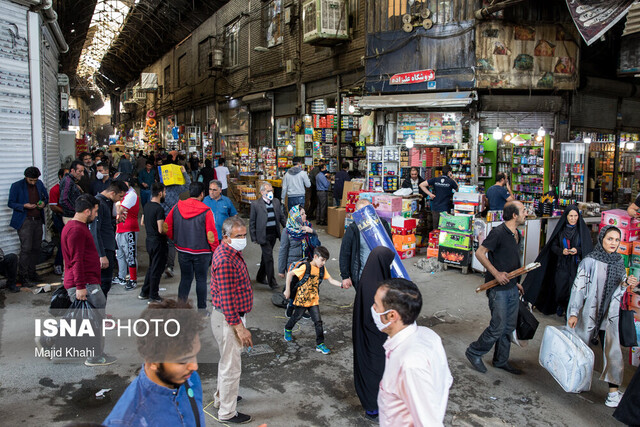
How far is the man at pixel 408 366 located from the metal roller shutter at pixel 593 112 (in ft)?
43.1

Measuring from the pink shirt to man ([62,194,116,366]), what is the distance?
3.73m

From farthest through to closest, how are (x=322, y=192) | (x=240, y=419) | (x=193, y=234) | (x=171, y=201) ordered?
(x=322, y=192)
(x=171, y=201)
(x=193, y=234)
(x=240, y=419)

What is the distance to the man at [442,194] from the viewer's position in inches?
438

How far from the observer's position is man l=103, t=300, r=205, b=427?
80.5 inches

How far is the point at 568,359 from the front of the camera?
4.70 metres

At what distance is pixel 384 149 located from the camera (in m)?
13.7

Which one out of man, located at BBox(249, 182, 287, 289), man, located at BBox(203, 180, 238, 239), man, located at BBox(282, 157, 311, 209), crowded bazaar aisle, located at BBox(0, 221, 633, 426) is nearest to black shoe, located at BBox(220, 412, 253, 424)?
crowded bazaar aisle, located at BBox(0, 221, 633, 426)

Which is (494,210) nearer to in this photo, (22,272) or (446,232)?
(446,232)

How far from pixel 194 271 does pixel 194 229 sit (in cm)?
71

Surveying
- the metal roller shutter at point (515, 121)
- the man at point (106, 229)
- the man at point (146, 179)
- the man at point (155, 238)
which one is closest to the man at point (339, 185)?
the metal roller shutter at point (515, 121)

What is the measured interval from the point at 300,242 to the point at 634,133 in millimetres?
14438

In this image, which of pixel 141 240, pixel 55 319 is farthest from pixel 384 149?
pixel 55 319

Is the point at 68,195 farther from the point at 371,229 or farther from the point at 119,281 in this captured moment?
the point at 371,229

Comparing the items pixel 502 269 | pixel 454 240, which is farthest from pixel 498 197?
pixel 502 269
